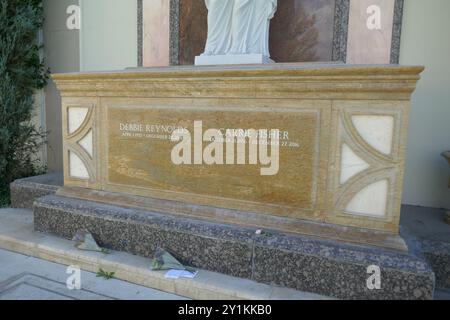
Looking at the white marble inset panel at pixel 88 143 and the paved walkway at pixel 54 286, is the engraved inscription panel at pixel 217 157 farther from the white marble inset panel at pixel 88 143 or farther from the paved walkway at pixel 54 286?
the paved walkway at pixel 54 286

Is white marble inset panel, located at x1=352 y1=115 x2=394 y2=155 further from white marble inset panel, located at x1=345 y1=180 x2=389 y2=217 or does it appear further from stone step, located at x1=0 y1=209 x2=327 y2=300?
stone step, located at x1=0 y1=209 x2=327 y2=300

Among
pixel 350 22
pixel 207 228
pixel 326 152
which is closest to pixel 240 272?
pixel 207 228

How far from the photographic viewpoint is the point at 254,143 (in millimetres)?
2588

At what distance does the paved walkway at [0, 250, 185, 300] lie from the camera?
2426 mm

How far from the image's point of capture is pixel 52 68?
549cm

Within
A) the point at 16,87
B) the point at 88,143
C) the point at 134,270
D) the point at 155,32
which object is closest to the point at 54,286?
the point at 134,270

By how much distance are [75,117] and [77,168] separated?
48 centimetres

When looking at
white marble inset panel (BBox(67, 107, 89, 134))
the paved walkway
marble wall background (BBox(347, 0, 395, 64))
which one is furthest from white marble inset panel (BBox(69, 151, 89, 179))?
marble wall background (BBox(347, 0, 395, 64))

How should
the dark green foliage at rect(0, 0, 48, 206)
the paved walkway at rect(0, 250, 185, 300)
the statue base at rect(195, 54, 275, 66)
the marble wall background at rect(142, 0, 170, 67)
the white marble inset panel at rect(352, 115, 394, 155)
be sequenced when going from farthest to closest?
1. the marble wall background at rect(142, 0, 170, 67)
2. the dark green foliage at rect(0, 0, 48, 206)
3. the statue base at rect(195, 54, 275, 66)
4. the paved walkway at rect(0, 250, 185, 300)
5. the white marble inset panel at rect(352, 115, 394, 155)

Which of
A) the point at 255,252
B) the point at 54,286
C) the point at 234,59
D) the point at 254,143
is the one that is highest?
the point at 234,59

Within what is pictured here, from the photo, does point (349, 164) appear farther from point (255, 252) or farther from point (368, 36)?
point (368, 36)

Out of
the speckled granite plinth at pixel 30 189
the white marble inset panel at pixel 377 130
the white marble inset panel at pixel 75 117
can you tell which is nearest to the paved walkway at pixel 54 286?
the speckled granite plinth at pixel 30 189

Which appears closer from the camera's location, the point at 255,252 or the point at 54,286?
the point at 255,252

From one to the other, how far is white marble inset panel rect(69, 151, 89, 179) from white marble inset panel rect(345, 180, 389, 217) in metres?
2.32
